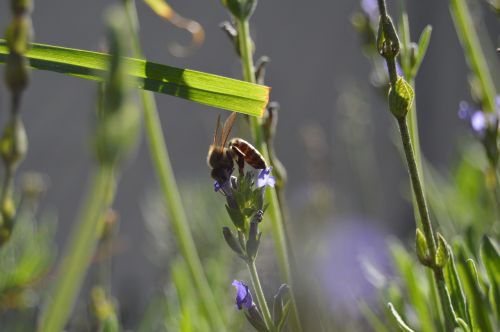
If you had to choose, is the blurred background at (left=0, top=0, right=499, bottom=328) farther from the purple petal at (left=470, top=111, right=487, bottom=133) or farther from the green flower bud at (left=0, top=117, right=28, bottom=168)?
the green flower bud at (left=0, top=117, right=28, bottom=168)

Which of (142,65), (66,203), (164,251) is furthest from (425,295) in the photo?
(66,203)

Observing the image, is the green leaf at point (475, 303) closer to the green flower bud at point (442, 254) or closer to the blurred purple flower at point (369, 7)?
the green flower bud at point (442, 254)

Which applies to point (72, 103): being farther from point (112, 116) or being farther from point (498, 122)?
point (112, 116)

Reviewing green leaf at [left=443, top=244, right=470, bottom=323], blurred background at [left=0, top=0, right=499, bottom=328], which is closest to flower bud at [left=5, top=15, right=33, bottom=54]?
green leaf at [left=443, top=244, right=470, bottom=323]

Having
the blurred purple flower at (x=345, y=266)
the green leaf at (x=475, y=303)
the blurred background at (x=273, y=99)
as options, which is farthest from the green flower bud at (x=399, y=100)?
the blurred background at (x=273, y=99)

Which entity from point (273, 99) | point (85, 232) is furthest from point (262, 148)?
point (273, 99)

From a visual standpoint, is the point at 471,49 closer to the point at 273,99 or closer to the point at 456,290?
the point at 456,290
